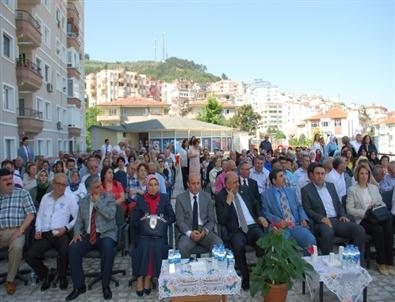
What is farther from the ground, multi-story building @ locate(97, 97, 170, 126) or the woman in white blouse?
multi-story building @ locate(97, 97, 170, 126)

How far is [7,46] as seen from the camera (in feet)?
59.9

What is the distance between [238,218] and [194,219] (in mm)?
673

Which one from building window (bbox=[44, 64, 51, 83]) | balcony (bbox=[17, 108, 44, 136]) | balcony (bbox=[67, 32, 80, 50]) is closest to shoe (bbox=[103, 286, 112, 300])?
balcony (bbox=[17, 108, 44, 136])

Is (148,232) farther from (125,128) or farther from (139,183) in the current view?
(125,128)

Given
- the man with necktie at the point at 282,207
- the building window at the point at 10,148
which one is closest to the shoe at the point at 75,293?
the man with necktie at the point at 282,207

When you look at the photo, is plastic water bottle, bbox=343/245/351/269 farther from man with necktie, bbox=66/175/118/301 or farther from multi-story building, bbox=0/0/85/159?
multi-story building, bbox=0/0/85/159

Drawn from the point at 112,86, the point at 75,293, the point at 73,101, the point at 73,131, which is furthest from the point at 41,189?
the point at 112,86

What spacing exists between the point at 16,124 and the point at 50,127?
713cm

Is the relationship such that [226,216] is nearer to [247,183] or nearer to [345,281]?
[247,183]

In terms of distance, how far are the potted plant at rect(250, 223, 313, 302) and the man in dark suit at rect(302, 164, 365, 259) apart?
56.3 inches

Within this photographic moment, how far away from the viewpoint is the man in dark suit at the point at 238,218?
5387 mm

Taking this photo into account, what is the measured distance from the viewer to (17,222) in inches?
218

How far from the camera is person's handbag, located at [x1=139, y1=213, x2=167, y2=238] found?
527cm

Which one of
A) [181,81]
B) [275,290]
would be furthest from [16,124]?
[181,81]
